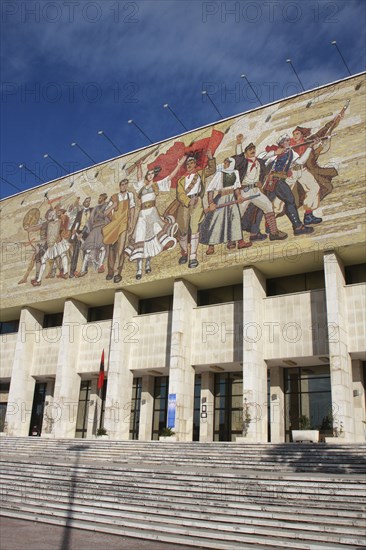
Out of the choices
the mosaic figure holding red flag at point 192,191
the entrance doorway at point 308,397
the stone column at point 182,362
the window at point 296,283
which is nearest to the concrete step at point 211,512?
the stone column at point 182,362

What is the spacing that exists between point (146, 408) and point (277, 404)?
304 inches

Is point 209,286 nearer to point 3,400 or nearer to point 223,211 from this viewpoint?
point 223,211

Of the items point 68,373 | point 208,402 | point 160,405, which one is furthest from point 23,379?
point 208,402

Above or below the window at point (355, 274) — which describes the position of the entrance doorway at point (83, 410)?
below

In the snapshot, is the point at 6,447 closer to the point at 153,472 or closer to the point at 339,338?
the point at 153,472

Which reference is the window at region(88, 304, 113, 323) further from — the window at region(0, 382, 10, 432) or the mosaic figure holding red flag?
the window at region(0, 382, 10, 432)

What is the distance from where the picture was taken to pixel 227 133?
26.2 meters

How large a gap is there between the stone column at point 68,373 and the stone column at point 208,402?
7.52 metres

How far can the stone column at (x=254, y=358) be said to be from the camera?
2183 centimetres

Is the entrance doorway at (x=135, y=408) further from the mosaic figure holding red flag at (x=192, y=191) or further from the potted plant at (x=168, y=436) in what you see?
the mosaic figure holding red flag at (x=192, y=191)

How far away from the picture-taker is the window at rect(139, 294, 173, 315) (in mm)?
28906

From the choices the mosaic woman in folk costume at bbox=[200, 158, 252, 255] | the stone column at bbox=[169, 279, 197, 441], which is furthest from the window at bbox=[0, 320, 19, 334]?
the mosaic woman in folk costume at bbox=[200, 158, 252, 255]

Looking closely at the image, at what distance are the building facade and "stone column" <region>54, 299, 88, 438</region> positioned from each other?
84 mm

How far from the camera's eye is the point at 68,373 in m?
28.5
